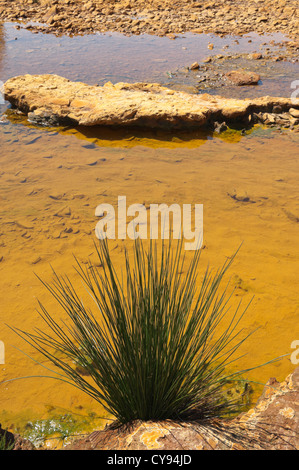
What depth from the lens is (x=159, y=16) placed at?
1093 centimetres

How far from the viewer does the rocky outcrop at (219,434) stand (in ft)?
5.27

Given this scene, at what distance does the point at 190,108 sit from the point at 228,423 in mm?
4602

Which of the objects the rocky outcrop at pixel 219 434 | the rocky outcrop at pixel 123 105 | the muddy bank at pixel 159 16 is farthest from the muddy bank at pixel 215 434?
the muddy bank at pixel 159 16
